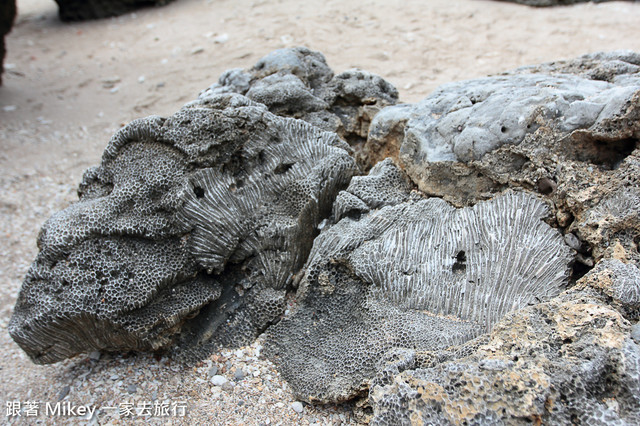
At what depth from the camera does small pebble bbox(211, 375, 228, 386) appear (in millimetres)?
2625

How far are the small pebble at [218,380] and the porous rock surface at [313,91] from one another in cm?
194

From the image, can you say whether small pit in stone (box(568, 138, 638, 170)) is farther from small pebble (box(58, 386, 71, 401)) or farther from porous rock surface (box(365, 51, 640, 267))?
small pebble (box(58, 386, 71, 401))

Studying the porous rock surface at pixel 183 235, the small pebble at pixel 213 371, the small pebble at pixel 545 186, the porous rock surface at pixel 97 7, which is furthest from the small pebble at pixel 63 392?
the porous rock surface at pixel 97 7

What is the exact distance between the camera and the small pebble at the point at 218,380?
103 inches

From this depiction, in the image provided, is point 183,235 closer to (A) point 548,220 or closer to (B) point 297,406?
(B) point 297,406

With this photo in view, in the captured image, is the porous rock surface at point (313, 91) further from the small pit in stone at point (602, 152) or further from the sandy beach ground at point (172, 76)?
the sandy beach ground at point (172, 76)

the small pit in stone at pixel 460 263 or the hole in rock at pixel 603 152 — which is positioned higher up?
the hole in rock at pixel 603 152

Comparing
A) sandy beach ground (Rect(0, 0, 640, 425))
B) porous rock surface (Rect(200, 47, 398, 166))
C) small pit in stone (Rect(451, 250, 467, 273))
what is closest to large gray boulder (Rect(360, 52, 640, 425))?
small pit in stone (Rect(451, 250, 467, 273))

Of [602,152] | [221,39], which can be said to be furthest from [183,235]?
[221,39]

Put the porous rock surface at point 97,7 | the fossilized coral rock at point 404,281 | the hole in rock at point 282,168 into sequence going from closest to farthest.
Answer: the fossilized coral rock at point 404,281, the hole in rock at point 282,168, the porous rock surface at point 97,7

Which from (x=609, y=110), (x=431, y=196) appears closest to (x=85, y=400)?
(x=431, y=196)

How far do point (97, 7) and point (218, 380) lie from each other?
1008 centimetres

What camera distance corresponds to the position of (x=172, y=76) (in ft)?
24.0

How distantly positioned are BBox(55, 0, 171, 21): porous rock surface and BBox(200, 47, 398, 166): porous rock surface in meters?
7.67
